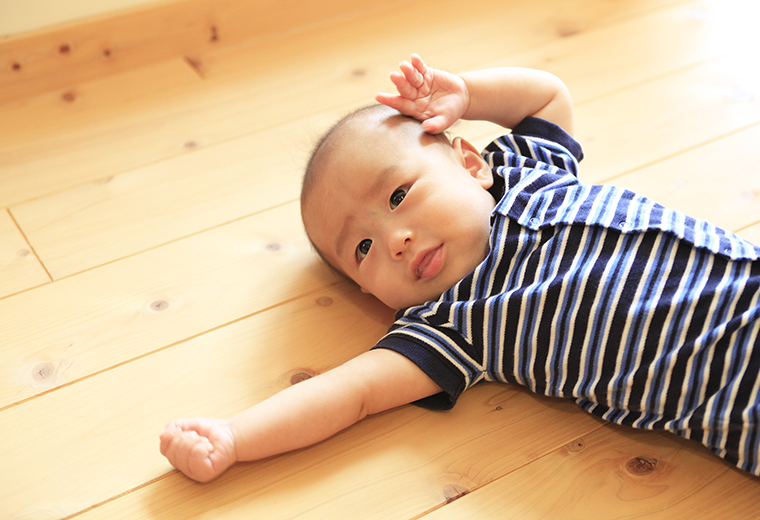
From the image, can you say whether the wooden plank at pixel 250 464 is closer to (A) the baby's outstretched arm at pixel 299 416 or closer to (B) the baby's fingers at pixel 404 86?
(A) the baby's outstretched arm at pixel 299 416

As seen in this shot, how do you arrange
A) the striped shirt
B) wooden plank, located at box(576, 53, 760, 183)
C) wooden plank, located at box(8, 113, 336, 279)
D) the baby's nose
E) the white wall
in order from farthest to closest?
the white wall → wooden plank, located at box(576, 53, 760, 183) → wooden plank, located at box(8, 113, 336, 279) → the baby's nose → the striped shirt

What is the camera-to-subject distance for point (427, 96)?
95 cm

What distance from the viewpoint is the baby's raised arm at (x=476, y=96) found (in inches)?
36.1

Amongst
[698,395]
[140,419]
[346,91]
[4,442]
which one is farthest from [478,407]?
[346,91]

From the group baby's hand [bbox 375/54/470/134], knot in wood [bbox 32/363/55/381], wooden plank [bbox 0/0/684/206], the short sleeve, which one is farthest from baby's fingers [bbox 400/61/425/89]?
knot in wood [bbox 32/363/55/381]

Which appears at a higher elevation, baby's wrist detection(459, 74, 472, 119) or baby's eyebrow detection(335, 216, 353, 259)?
baby's wrist detection(459, 74, 472, 119)

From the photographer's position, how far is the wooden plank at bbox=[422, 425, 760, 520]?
73 cm

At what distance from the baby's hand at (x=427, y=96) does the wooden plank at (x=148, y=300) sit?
0.84 ft

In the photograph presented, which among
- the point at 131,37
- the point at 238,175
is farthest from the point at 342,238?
the point at 131,37

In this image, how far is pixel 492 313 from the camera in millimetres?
801

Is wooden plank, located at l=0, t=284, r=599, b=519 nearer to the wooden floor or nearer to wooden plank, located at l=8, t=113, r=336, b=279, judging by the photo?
the wooden floor

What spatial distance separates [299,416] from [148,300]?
0.33m

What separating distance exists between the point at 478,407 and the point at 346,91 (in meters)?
0.76

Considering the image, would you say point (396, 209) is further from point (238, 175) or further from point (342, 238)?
point (238, 175)
